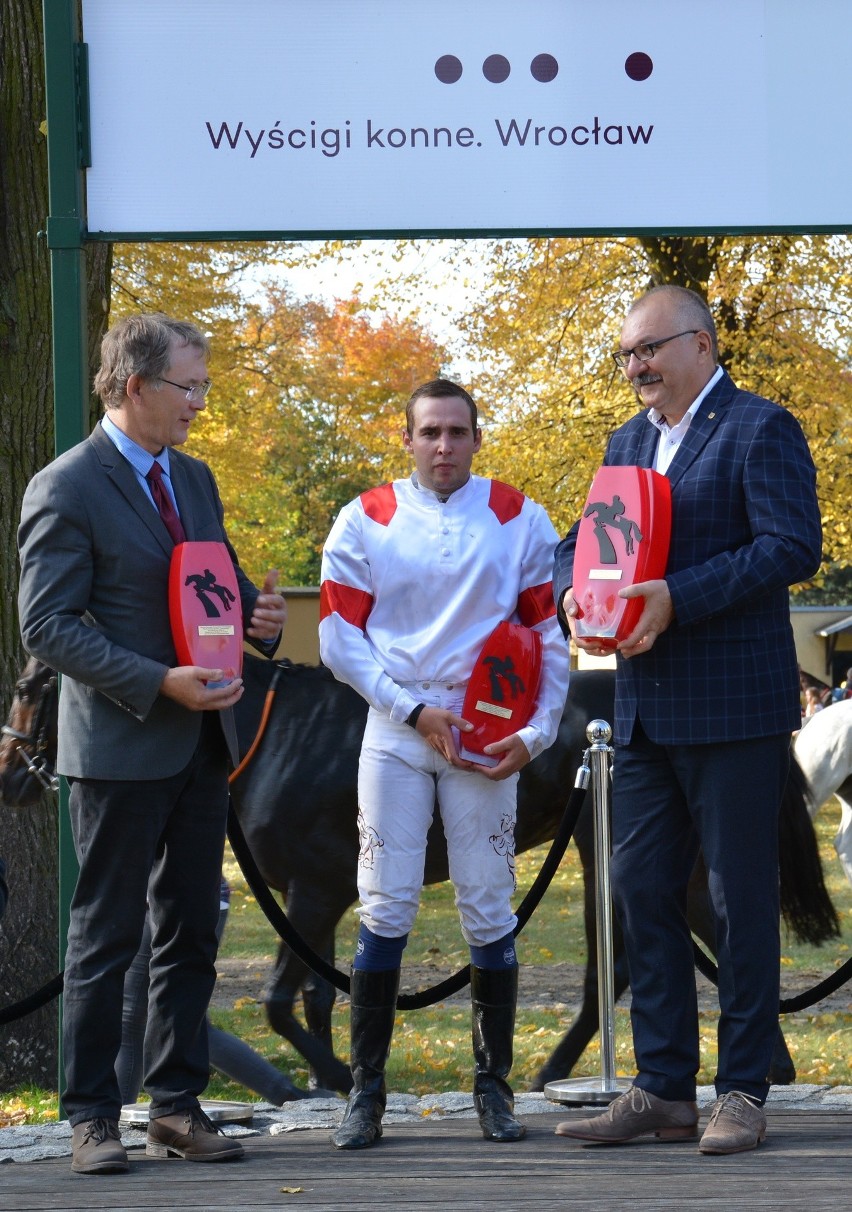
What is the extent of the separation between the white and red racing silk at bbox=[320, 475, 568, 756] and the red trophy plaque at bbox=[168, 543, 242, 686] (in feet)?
1.02

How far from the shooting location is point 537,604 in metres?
4.21

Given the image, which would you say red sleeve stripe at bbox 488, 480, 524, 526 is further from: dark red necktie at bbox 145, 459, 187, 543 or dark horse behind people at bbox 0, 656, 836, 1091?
dark horse behind people at bbox 0, 656, 836, 1091

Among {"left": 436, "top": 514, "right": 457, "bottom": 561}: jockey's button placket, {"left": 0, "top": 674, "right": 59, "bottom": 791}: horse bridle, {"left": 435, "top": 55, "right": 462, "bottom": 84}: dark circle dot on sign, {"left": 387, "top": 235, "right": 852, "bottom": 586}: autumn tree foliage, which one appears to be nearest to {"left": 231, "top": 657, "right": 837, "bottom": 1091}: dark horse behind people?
{"left": 0, "top": 674, "right": 59, "bottom": 791}: horse bridle

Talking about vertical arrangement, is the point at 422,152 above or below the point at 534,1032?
above

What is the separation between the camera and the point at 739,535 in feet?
13.0

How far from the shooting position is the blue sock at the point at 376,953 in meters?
4.06

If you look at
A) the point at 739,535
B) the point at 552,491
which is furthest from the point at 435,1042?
the point at 552,491

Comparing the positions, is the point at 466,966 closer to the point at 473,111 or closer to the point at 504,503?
the point at 504,503

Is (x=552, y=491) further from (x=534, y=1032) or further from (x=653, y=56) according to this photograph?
(x=653, y=56)

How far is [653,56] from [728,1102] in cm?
304

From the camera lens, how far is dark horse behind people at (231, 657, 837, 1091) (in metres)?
5.89

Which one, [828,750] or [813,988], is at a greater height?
[828,750]

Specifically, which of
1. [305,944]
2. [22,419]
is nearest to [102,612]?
[305,944]

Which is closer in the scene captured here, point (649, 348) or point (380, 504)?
point (649, 348)
